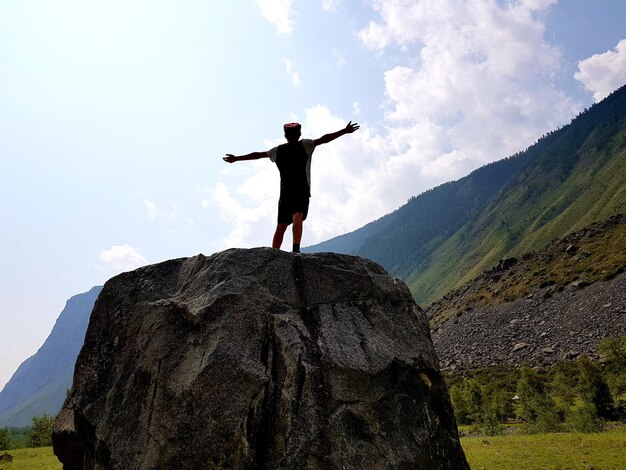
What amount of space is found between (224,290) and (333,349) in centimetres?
262

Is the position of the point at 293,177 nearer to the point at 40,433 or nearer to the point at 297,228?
the point at 297,228

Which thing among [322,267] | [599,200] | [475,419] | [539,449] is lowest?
[475,419]

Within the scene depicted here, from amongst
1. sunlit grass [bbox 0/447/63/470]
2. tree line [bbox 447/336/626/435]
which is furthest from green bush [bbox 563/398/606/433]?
sunlit grass [bbox 0/447/63/470]

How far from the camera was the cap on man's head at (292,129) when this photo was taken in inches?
473

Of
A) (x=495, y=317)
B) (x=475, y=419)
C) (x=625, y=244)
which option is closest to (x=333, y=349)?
(x=475, y=419)

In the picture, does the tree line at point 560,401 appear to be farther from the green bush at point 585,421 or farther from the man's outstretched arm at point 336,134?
the man's outstretched arm at point 336,134

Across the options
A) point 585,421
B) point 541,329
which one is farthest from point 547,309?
point 585,421

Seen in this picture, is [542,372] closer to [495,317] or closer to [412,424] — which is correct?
[495,317]

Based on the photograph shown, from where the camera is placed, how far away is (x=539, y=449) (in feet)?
88.5

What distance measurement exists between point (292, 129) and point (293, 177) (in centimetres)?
137

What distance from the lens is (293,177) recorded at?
12086mm

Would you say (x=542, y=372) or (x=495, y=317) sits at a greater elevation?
(x=495, y=317)

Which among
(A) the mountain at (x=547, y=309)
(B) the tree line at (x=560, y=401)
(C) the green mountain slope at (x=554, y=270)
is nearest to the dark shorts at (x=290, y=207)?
(B) the tree line at (x=560, y=401)

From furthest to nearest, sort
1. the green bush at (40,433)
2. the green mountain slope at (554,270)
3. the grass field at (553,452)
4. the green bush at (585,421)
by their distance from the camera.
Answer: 1. the green mountain slope at (554,270)
2. the green bush at (40,433)
3. the green bush at (585,421)
4. the grass field at (553,452)
